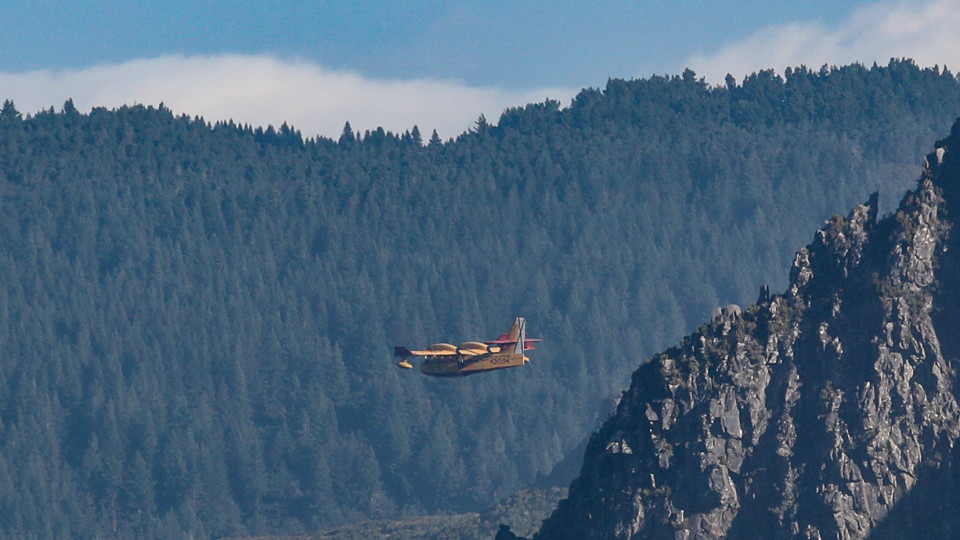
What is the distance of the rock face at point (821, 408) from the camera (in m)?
177

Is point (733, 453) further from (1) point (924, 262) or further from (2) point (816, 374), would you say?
(1) point (924, 262)

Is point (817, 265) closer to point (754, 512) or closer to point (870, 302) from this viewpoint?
point (870, 302)

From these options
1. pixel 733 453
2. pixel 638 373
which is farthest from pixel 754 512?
pixel 638 373

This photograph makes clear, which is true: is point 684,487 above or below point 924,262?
below

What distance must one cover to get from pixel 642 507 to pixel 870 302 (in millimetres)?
23537

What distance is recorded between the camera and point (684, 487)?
18250cm

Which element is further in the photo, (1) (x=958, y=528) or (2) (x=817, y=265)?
(2) (x=817, y=265)

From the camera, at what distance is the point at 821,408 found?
18062 centimetres

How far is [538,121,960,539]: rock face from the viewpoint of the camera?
177m

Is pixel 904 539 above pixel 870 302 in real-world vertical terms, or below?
below

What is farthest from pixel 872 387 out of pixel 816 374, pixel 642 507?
pixel 642 507

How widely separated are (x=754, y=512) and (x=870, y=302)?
1845 centimetres

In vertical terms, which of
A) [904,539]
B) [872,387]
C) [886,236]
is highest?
[886,236]

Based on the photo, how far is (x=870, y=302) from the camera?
183 metres
